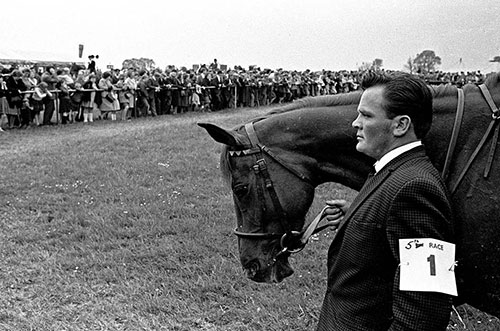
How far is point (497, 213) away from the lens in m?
2.38

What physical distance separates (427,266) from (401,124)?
0.57 metres

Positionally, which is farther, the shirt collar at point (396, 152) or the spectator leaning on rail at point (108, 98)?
the spectator leaning on rail at point (108, 98)

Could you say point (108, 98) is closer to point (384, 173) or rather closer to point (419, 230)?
point (384, 173)

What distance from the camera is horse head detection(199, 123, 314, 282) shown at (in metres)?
3.25

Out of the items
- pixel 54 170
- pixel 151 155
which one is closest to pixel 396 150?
pixel 54 170

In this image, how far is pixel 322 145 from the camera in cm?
329

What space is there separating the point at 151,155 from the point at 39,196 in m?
3.40

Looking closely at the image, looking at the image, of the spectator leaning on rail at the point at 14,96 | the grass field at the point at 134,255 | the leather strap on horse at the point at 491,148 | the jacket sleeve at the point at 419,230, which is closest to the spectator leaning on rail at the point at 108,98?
the spectator leaning on rail at the point at 14,96

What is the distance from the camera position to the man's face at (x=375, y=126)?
2.12 m

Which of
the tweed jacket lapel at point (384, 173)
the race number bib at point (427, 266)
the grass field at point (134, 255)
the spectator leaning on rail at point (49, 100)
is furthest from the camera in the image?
the spectator leaning on rail at point (49, 100)

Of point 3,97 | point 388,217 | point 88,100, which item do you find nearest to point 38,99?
point 3,97

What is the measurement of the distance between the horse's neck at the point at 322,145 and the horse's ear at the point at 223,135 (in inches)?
7.3

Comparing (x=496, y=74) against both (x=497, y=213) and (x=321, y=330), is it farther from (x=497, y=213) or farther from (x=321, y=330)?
(x=321, y=330)

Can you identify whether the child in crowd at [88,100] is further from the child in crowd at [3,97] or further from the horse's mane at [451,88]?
the horse's mane at [451,88]
